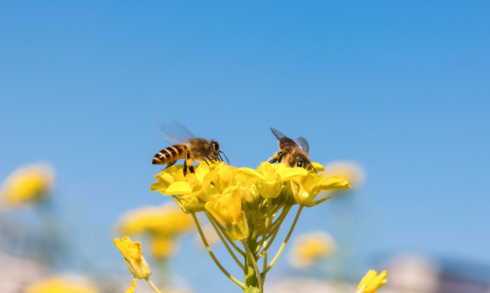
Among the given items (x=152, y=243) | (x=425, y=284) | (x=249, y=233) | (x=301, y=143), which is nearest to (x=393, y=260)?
(x=425, y=284)

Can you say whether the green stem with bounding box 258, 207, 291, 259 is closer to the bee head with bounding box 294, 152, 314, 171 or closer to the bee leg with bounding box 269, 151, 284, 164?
the bee head with bounding box 294, 152, 314, 171

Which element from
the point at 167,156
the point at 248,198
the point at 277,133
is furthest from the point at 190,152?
the point at 248,198

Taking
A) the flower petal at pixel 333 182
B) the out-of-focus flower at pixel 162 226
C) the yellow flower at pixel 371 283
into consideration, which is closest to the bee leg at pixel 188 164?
the flower petal at pixel 333 182

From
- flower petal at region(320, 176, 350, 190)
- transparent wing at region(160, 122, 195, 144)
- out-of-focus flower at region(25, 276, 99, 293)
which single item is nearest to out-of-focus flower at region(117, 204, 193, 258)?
out-of-focus flower at region(25, 276, 99, 293)

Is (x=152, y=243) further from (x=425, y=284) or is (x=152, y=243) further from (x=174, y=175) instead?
(x=425, y=284)

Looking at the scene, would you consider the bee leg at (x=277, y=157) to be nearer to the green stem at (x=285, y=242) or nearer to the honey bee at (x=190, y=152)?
the honey bee at (x=190, y=152)
